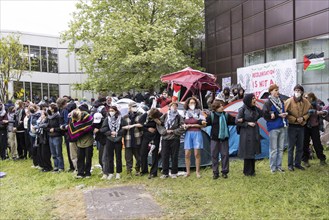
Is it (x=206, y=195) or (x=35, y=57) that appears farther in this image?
(x=35, y=57)

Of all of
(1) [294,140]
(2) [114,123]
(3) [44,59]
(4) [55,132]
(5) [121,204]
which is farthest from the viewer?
(3) [44,59]

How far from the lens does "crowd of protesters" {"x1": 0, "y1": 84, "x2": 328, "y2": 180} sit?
7289mm

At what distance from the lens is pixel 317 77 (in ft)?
46.2

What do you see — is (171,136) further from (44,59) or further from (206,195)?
(44,59)

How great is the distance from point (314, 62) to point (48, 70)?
27683 mm

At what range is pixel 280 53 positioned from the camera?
16312mm

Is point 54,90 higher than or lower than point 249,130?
higher

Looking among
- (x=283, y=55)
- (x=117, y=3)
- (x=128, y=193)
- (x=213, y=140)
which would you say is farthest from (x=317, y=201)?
(x=117, y=3)

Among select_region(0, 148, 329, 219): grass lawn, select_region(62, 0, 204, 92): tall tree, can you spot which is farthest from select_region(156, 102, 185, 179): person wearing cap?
select_region(62, 0, 204, 92): tall tree

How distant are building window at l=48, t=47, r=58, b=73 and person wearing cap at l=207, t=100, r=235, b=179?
1215 inches

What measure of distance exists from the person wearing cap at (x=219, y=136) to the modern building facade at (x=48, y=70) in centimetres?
2772

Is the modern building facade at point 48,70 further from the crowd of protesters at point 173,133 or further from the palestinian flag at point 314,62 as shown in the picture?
the crowd of protesters at point 173,133

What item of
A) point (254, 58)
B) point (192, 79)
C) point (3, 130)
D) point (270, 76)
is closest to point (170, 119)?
point (192, 79)

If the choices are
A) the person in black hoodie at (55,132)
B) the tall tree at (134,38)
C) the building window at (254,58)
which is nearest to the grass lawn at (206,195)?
the person in black hoodie at (55,132)
